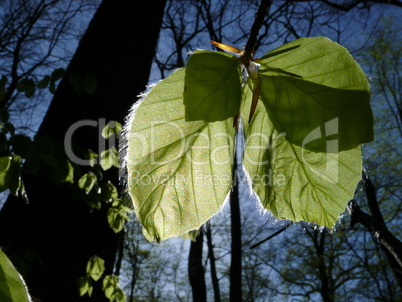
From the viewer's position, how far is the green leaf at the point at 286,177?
372 mm

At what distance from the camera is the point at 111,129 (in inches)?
75.0

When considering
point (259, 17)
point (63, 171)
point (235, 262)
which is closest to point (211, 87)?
point (259, 17)

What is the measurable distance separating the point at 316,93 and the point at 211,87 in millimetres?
98

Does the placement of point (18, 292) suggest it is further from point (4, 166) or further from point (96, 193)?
point (96, 193)

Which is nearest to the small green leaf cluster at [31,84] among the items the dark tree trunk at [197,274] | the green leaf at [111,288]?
the green leaf at [111,288]

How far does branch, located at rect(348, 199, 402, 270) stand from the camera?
0.33m

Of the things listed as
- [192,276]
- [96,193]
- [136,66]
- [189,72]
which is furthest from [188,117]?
[192,276]

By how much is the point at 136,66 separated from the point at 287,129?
2345mm

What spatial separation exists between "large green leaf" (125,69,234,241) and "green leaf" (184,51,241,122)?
0.5 inches

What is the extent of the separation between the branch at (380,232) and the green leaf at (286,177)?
4 cm

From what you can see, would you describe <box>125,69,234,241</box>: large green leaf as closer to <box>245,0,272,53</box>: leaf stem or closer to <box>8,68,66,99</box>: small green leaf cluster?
<box>245,0,272,53</box>: leaf stem

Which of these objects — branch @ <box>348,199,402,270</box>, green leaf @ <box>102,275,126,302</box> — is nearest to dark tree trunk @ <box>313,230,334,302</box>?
green leaf @ <box>102,275,126,302</box>

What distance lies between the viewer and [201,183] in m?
0.38

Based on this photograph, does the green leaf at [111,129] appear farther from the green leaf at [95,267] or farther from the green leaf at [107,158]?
the green leaf at [95,267]
